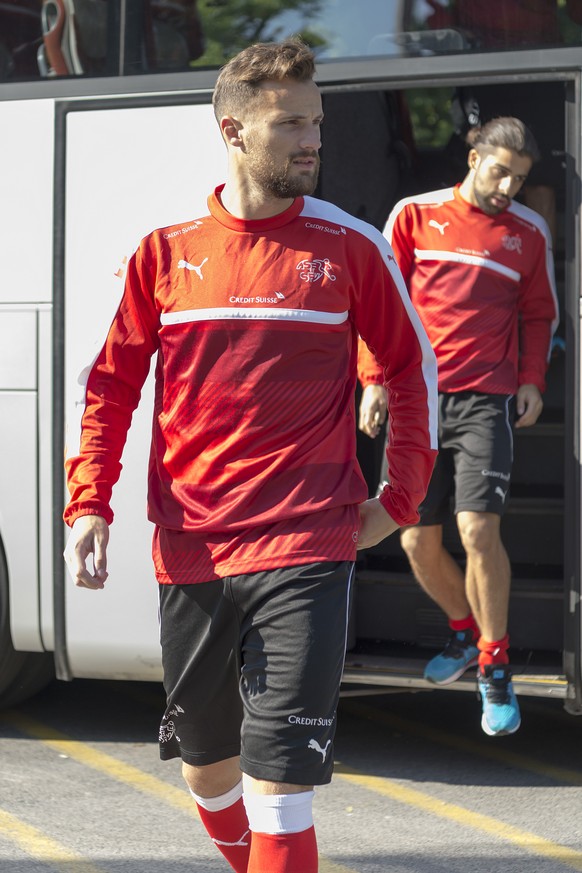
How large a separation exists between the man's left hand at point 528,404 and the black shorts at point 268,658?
2.23 m

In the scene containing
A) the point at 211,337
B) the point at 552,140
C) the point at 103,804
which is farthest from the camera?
the point at 552,140

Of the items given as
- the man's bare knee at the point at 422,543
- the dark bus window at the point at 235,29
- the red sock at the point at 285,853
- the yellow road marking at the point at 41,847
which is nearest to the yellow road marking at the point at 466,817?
the man's bare knee at the point at 422,543

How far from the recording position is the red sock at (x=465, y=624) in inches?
196

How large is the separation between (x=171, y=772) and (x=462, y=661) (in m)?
1.11

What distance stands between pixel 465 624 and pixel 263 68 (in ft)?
9.05

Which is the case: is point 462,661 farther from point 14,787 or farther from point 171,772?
point 14,787

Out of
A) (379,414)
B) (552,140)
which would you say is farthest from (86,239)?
(552,140)

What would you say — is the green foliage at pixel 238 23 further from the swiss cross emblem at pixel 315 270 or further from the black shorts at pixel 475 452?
the swiss cross emblem at pixel 315 270

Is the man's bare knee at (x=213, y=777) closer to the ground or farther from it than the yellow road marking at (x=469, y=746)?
farther from it

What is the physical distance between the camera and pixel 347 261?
2873 millimetres

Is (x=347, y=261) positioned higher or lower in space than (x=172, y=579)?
higher

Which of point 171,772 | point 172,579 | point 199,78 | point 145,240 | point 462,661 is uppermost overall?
point 199,78

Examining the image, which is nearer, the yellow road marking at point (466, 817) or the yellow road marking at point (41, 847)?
the yellow road marking at point (41, 847)

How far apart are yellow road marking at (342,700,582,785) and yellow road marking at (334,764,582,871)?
49 centimetres
